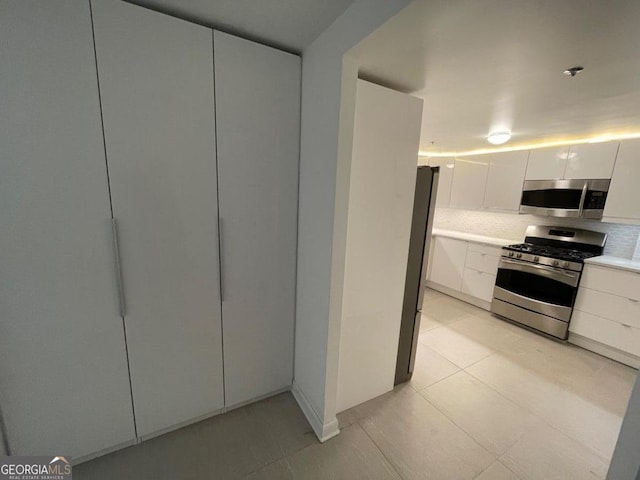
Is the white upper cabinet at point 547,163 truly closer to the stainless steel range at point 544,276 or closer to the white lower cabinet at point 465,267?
the stainless steel range at point 544,276

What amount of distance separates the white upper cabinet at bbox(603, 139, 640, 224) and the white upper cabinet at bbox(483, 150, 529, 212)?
2.79 ft

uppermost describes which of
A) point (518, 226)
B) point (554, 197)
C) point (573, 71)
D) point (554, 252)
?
point (573, 71)

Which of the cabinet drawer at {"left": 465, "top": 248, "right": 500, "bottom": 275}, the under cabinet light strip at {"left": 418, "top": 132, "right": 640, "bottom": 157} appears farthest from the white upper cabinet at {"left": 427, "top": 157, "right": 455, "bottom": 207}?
the cabinet drawer at {"left": 465, "top": 248, "right": 500, "bottom": 275}

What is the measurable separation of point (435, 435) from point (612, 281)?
8.20 feet

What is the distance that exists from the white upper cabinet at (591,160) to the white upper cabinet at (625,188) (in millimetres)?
58

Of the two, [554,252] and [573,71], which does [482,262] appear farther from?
[573,71]

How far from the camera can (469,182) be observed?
158 inches

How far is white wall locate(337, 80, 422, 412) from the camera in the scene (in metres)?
1.53

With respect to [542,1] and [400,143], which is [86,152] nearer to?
[400,143]

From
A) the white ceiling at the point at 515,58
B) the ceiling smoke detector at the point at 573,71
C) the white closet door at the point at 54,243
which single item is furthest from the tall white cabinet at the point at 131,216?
the ceiling smoke detector at the point at 573,71

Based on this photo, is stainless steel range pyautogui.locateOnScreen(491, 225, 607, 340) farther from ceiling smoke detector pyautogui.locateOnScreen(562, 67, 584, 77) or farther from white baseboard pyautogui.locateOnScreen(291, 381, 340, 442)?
white baseboard pyautogui.locateOnScreen(291, 381, 340, 442)

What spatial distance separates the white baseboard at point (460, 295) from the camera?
12.1 feet

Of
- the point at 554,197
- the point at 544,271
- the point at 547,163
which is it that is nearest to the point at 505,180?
the point at 547,163

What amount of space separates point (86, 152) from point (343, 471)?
216 centimetres
